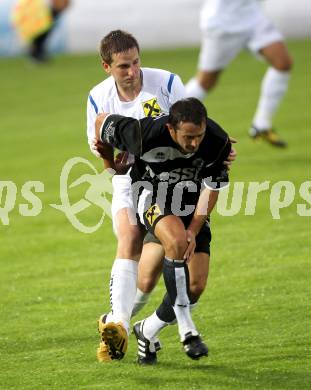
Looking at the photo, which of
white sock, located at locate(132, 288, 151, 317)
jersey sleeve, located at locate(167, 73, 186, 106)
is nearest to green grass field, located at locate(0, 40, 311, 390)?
white sock, located at locate(132, 288, 151, 317)

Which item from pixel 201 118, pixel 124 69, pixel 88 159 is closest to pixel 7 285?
pixel 124 69

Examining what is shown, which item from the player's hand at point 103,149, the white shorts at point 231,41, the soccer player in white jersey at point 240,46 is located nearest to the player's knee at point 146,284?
the player's hand at point 103,149

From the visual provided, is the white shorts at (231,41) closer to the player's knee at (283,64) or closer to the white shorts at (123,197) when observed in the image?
the player's knee at (283,64)

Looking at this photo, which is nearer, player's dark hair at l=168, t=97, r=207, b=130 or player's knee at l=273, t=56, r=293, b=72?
player's dark hair at l=168, t=97, r=207, b=130

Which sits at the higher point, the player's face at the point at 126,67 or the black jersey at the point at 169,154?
the player's face at the point at 126,67

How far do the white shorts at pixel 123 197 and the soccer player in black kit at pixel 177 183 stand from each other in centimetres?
16

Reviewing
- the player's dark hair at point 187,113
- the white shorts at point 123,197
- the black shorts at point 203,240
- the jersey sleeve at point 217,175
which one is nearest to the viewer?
the player's dark hair at point 187,113

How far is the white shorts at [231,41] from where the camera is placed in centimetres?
1388

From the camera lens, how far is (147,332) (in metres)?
6.55

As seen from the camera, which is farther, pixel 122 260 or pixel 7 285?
pixel 7 285

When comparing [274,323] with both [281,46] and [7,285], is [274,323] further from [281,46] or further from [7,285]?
[281,46]

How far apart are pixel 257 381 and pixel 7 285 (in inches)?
128

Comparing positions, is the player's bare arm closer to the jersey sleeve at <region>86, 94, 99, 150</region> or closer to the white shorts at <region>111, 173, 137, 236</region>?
the white shorts at <region>111, 173, 137, 236</region>

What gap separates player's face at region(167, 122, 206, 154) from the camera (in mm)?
5914
